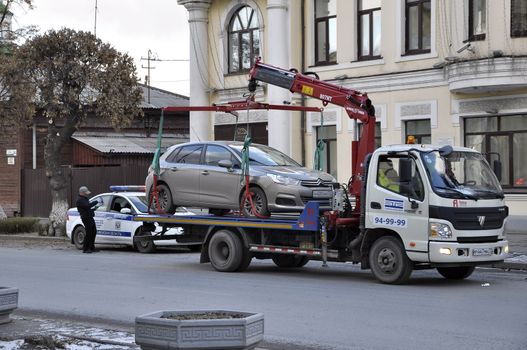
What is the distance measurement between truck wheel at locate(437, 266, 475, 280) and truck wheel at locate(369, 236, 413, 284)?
1.14 m

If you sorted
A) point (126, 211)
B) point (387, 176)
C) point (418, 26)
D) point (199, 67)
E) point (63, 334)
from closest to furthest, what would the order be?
1. point (63, 334)
2. point (387, 176)
3. point (126, 211)
4. point (418, 26)
5. point (199, 67)

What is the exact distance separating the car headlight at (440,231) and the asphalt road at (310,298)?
2.81ft

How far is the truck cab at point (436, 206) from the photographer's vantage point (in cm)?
1438

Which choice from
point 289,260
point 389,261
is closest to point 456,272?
point 389,261

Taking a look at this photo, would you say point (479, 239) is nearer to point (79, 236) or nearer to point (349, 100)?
point (349, 100)

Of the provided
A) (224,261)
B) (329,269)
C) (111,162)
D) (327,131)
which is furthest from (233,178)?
(111,162)

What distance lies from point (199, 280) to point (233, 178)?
7.16 feet

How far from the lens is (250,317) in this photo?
762cm

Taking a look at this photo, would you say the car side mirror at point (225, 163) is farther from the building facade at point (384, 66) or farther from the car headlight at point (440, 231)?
the building facade at point (384, 66)

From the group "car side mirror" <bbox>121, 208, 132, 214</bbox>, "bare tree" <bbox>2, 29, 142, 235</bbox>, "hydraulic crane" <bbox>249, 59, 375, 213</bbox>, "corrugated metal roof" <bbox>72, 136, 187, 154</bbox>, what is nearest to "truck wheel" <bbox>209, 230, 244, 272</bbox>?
"hydraulic crane" <bbox>249, 59, 375, 213</bbox>

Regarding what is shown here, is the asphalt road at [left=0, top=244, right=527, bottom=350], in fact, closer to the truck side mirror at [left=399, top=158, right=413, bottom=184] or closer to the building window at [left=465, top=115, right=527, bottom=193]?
the truck side mirror at [left=399, top=158, right=413, bottom=184]

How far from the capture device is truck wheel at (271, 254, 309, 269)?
1811 centimetres

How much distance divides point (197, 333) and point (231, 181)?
32.6 feet

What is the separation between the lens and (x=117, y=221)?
23.2 meters
